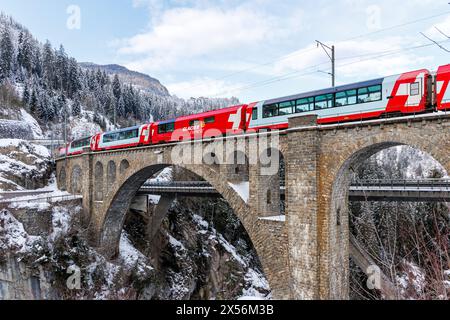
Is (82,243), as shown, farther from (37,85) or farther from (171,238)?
(37,85)

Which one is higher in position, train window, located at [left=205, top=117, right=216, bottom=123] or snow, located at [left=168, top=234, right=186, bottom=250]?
train window, located at [left=205, top=117, right=216, bottom=123]

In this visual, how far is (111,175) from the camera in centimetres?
3178

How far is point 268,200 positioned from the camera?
1730 cm

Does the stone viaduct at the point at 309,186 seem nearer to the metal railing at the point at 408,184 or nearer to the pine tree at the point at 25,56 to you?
the metal railing at the point at 408,184

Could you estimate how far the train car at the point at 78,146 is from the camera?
124 ft

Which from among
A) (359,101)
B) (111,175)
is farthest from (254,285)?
(359,101)

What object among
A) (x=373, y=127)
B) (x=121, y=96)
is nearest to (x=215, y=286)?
(x=373, y=127)

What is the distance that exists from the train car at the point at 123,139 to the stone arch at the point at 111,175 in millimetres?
1754

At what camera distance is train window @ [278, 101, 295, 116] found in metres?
17.6

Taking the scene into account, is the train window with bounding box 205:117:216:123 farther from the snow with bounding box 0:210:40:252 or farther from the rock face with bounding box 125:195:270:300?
the rock face with bounding box 125:195:270:300

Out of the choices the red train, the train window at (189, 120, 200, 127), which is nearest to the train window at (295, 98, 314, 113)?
the red train

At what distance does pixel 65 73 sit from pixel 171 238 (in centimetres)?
7181

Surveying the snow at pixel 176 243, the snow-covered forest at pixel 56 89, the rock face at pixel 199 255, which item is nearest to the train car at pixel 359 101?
the rock face at pixel 199 255

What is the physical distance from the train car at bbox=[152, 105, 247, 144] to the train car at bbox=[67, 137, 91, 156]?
47.7 feet
